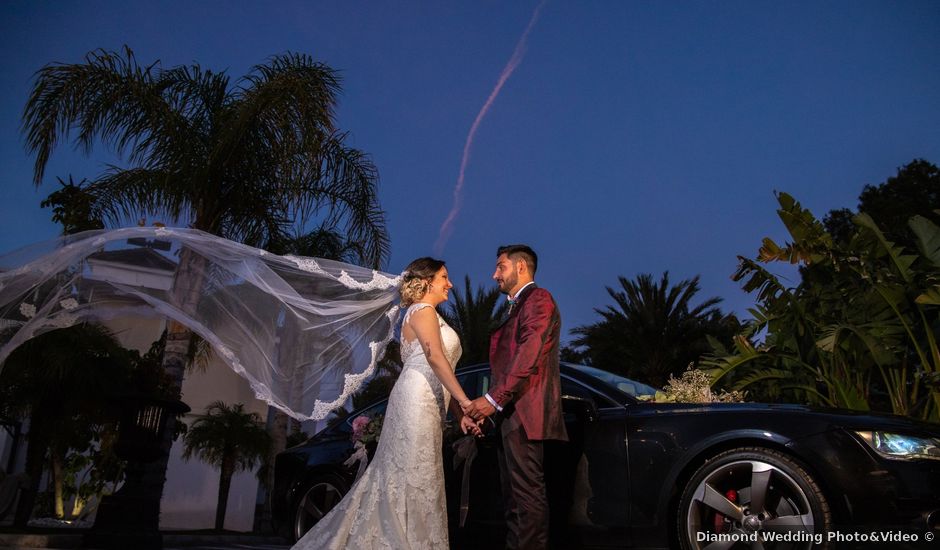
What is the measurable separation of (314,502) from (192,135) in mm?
6472

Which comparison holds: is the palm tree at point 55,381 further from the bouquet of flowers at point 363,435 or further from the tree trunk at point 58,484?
the bouquet of flowers at point 363,435

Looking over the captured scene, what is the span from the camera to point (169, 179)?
10.1 metres

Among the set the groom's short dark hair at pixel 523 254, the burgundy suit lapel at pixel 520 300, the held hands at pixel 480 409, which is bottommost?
the held hands at pixel 480 409

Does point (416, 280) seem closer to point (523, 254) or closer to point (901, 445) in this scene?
point (523, 254)

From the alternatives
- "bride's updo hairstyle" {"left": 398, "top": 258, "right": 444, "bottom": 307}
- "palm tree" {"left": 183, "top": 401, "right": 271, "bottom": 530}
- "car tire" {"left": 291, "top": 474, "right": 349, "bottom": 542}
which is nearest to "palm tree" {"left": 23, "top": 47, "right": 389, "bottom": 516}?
"car tire" {"left": 291, "top": 474, "right": 349, "bottom": 542}

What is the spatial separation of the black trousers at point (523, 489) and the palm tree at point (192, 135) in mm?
6681

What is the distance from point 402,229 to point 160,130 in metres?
108

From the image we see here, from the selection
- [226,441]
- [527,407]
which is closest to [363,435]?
→ [527,407]

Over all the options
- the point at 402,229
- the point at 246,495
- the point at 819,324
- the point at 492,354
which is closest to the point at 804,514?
the point at 492,354

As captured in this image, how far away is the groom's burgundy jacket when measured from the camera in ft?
13.5

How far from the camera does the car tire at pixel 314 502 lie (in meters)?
5.86

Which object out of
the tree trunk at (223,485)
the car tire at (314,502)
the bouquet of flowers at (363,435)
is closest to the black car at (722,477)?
the bouquet of flowers at (363,435)

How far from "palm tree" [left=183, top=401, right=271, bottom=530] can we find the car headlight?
18.2 meters

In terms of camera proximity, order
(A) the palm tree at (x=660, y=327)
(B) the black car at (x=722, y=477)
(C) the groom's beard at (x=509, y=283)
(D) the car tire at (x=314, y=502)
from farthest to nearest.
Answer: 1. (A) the palm tree at (x=660, y=327)
2. (D) the car tire at (x=314, y=502)
3. (C) the groom's beard at (x=509, y=283)
4. (B) the black car at (x=722, y=477)
